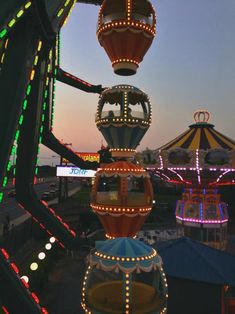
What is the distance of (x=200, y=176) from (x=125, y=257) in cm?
941

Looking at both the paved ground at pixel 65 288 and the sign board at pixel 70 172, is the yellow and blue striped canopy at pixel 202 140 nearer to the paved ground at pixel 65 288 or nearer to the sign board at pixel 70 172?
the paved ground at pixel 65 288

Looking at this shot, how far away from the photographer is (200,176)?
14.8 metres

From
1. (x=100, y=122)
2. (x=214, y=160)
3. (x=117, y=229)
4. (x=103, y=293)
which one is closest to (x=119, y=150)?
(x=100, y=122)

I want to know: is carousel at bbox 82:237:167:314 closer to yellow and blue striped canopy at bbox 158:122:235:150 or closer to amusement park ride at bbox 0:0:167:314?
amusement park ride at bbox 0:0:167:314

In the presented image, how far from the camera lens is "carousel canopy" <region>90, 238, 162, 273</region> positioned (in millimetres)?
6082

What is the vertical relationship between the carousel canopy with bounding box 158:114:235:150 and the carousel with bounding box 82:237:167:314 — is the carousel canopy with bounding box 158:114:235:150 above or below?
above

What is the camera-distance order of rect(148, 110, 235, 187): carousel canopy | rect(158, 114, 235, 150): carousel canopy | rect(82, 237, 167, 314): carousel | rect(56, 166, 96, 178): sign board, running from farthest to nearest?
rect(56, 166, 96, 178): sign board → rect(158, 114, 235, 150): carousel canopy → rect(148, 110, 235, 187): carousel canopy → rect(82, 237, 167, 314): carousel

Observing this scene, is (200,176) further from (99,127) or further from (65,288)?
(65,288)

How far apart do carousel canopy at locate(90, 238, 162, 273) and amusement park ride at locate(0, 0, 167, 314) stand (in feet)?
0.06

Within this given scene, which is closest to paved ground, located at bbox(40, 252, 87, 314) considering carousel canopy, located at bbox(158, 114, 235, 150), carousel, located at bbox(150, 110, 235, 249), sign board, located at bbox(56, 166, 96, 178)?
carousel, located at bbox(150, 110, 235, 249)

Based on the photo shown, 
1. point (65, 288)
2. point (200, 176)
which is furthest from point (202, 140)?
point (65, 288)

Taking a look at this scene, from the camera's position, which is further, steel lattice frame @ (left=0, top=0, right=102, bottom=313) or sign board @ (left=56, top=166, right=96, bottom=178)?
sign board @ (left=56, top=166, right=96, bottom=178)

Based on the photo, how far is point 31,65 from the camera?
5.89 m

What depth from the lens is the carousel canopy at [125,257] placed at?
6082 millimetres
